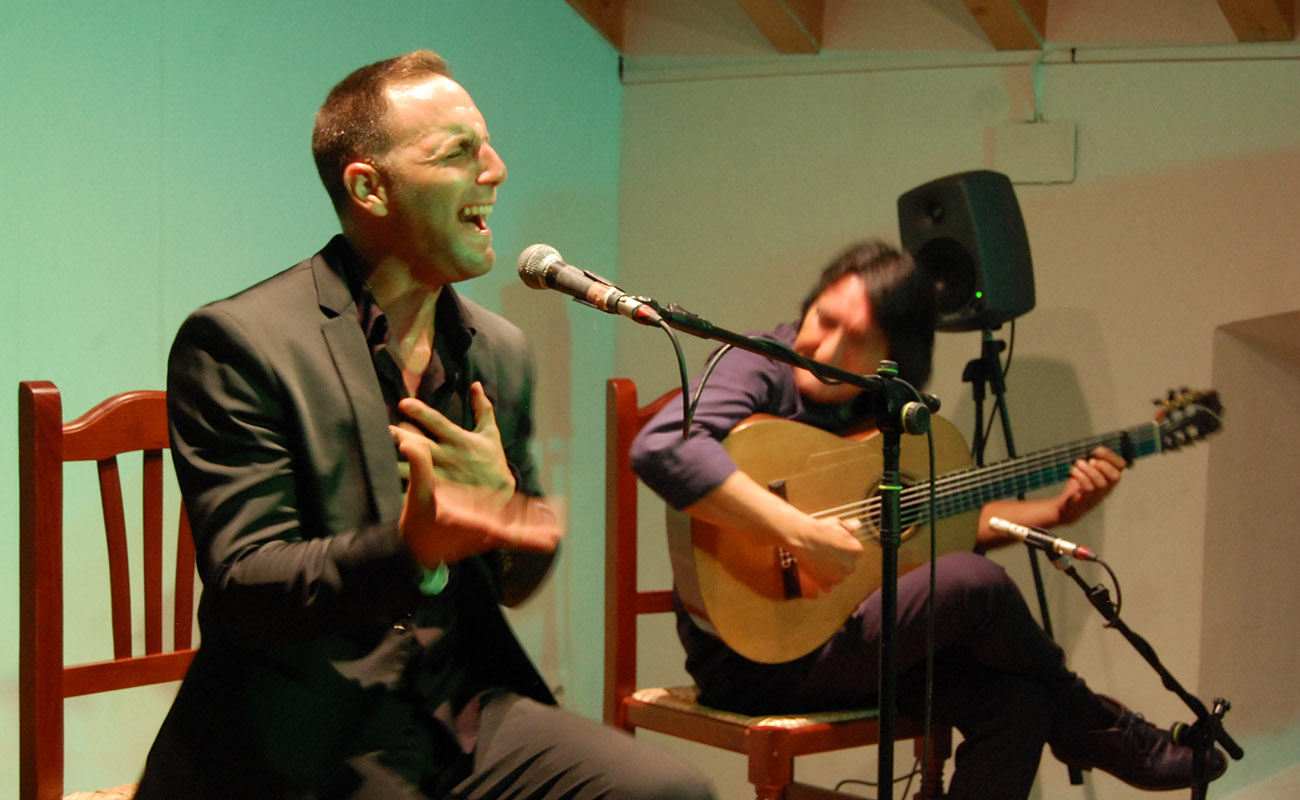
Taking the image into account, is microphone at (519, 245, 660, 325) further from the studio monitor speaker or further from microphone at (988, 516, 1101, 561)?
the studio monitor speaker

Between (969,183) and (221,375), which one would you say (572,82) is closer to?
(969,183)

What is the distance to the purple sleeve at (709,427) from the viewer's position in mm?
2250

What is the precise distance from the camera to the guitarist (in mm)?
2246

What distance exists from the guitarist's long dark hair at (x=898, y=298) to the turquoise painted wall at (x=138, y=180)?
1079mm

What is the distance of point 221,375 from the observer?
4.66ft

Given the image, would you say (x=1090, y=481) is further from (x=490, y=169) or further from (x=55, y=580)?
(x=55, y=580)

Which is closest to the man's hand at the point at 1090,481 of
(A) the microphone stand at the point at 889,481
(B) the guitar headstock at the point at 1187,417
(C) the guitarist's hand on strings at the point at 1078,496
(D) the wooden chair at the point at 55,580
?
(C) the guitarist's hand on strings at the point at 1078,496

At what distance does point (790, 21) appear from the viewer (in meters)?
3.54

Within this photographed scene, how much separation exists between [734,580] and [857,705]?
349mm

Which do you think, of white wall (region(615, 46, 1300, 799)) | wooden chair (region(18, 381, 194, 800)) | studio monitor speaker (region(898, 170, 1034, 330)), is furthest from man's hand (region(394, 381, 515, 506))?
white wall (region(615, 46, 1300, 799))

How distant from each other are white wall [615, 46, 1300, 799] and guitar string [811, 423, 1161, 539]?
0.69 metres

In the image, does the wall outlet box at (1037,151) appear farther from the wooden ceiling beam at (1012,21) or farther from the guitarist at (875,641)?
the guitarist at (875,641)

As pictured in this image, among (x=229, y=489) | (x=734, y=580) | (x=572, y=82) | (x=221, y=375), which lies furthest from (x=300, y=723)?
(x=572, y=82)

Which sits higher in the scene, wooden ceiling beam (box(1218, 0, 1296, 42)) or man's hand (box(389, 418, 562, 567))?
wooden ceiling beam (box(1218, 0, 1296, 42))
